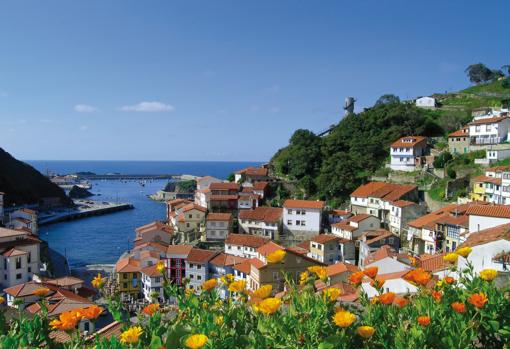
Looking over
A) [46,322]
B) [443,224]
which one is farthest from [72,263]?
[46,322]

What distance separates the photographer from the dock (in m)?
66.8

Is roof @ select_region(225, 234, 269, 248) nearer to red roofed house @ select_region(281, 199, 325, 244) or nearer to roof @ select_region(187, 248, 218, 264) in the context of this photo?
roof @ select_region(187, 248, 218, 264)

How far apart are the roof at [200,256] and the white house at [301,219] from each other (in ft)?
28.0

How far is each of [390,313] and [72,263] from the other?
4154 centimetres

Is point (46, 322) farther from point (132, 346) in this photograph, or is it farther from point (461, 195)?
point (461, 195)

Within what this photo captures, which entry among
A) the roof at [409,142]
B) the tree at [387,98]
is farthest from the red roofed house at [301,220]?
the tree at [387,98]

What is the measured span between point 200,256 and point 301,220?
1048cm

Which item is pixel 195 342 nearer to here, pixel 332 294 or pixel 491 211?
pixel 332 294

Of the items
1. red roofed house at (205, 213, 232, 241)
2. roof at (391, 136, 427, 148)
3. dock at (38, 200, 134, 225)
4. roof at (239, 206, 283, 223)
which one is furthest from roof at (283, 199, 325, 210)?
dock at (38, 200, 134, 225)

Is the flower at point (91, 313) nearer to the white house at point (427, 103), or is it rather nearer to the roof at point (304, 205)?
the roof at point (304, 205)

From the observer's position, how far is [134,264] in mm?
29969

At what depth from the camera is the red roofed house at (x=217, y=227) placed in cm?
3459

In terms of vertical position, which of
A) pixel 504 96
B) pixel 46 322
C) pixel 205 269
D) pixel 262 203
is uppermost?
pixel 504 96

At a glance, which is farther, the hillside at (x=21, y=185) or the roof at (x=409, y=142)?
the hillside at (x=21, y=185)
